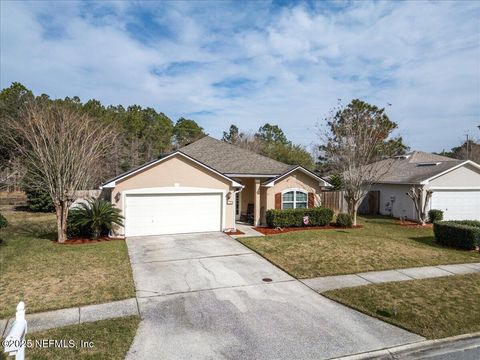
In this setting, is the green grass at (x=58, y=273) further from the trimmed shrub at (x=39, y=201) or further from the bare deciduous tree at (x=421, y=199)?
the bare deciduous tree at (x=421, y=199)

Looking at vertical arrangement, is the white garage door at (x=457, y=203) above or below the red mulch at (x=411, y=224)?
above

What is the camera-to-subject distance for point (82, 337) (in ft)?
18.9

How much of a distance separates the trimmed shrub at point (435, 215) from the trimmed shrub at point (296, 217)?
263 inches

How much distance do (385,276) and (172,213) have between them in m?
9.53

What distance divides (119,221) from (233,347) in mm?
10095

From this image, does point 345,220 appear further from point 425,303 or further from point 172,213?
point 425,303

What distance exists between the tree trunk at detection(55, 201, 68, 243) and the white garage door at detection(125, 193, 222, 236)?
242cm

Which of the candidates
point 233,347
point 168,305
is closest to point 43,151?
point 168,305

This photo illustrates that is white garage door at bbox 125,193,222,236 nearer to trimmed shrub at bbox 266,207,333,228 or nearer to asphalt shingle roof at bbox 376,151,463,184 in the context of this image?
trimmed shrub at bbox 266,207,333,228

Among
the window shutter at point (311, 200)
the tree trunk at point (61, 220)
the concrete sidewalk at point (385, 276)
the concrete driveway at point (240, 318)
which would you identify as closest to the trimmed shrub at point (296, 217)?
the window shutter at point (311, 200)

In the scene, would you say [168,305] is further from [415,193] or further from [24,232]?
[415,193]

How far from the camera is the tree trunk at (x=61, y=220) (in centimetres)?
1320

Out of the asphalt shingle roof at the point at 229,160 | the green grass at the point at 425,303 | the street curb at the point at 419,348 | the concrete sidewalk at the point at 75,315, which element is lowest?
the street curb at the point at 419,348

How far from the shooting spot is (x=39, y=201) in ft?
76.9
